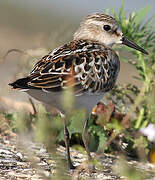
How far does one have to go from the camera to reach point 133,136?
4.82m

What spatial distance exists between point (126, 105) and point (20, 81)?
1.79 metres

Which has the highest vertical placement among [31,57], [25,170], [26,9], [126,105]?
[26,9]

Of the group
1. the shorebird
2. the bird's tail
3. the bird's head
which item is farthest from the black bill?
the bird's tail

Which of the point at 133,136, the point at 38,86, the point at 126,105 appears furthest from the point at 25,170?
the point at 126,105

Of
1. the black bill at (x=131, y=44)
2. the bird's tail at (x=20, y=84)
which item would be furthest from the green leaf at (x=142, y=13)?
the bird's tail at (x=20, y=84)

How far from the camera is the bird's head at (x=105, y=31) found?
498 centimetres

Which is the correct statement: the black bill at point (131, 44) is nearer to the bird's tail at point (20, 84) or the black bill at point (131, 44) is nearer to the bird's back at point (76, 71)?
the bird's back at point (76, 71)

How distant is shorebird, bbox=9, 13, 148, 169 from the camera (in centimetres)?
393

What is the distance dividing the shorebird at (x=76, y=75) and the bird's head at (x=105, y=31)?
6.5 inches

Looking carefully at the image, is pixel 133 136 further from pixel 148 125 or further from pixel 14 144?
pixel 14 144

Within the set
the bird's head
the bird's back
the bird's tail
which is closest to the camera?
the bird's tail

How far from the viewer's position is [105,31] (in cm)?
500

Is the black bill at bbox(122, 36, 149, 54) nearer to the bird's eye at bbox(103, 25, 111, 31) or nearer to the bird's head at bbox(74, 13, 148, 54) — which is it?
the bird's head at bbox(74, 13, 148, 54)

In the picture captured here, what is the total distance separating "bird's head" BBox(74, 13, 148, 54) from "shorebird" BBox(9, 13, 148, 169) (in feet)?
0.54
